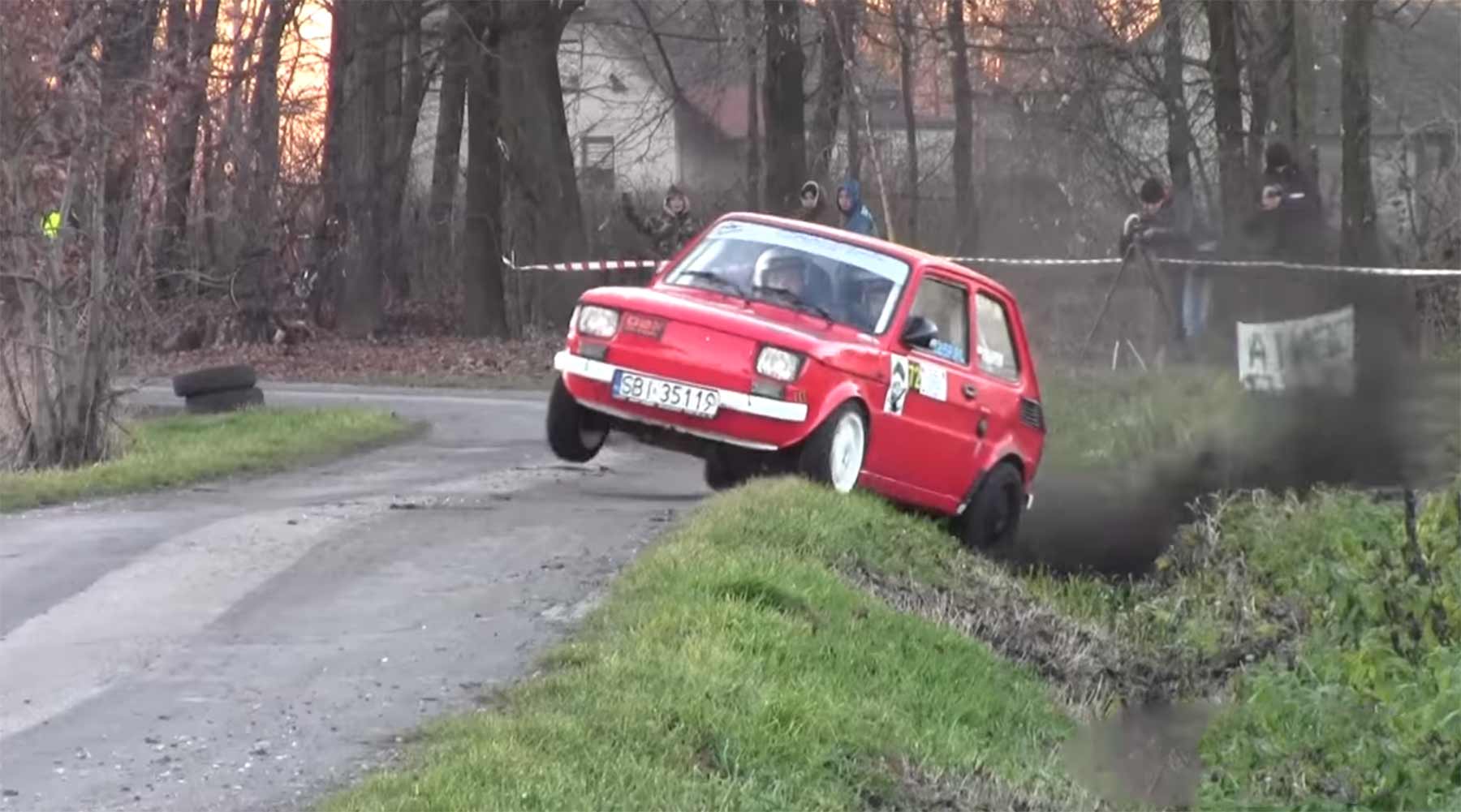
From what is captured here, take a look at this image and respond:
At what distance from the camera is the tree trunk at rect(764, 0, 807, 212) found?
3173 centimetres

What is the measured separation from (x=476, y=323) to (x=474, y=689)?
86.4 feet

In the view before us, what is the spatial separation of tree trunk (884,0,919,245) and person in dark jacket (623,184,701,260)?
413 centimetres

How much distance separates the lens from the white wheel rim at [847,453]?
12633mm

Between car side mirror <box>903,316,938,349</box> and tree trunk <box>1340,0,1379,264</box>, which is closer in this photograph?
car side mirror <box>903,316,938,349</box>

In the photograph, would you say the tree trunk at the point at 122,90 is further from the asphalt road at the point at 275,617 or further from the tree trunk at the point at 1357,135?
the tree trunk at the point at 1357,135

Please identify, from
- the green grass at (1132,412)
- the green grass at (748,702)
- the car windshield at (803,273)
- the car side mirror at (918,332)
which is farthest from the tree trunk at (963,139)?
the green grass at (748,702)

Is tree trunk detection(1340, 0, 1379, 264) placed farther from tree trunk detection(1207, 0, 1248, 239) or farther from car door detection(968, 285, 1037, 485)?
car door detection(968, 285, 1037, 485)

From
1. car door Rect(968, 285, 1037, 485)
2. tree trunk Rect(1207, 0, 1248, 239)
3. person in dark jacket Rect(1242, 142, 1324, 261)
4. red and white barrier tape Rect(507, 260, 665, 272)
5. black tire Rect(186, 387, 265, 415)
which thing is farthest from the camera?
tree trunk Rect(1207, 0, 1248, 239)

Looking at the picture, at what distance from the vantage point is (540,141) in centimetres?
3338

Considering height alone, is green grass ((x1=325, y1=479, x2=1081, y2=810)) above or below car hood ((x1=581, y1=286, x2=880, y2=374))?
below

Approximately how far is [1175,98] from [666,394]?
2065 centimetres

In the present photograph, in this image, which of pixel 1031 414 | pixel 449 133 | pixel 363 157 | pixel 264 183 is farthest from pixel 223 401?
pixel 449 133

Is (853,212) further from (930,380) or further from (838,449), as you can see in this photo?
(838,449)

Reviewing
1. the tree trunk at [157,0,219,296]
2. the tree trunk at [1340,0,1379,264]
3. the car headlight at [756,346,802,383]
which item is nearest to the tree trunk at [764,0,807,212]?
the tree trunk at [1340,0,1379,264]
